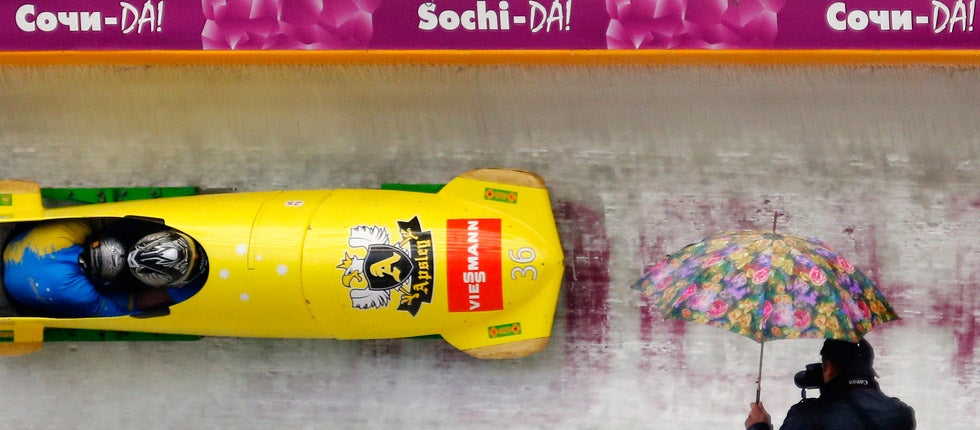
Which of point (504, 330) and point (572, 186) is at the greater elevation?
point (572, 186)

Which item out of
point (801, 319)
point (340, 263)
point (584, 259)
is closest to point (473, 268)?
point (340, 263)

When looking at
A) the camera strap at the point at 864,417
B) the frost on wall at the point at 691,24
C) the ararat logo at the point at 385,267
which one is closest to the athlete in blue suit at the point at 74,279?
the ararat logo at the point at 385,267

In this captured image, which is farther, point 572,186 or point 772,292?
point 572,186

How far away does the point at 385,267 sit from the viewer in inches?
173

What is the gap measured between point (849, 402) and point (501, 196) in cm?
182

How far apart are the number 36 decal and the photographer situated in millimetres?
1303

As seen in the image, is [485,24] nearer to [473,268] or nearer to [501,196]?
[501,196]

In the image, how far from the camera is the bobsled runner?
441 centimetres

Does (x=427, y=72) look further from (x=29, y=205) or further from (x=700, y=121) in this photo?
(x=29, y=205)

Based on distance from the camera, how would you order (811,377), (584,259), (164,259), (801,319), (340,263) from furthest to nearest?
(584,259) → (340,263) → (164,259) → (811,377) → (801,319)

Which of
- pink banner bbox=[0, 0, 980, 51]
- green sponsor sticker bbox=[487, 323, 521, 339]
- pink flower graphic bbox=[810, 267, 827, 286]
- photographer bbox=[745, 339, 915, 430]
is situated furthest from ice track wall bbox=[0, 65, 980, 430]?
pink flower graphic bbox=[810, 267, 827, 286]

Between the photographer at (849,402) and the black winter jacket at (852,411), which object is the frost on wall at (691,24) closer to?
the photographer at (849,402)

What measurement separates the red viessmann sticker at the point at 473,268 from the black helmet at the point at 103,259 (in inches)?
59.9

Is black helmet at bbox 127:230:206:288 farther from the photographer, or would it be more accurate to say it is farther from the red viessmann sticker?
the photographer
